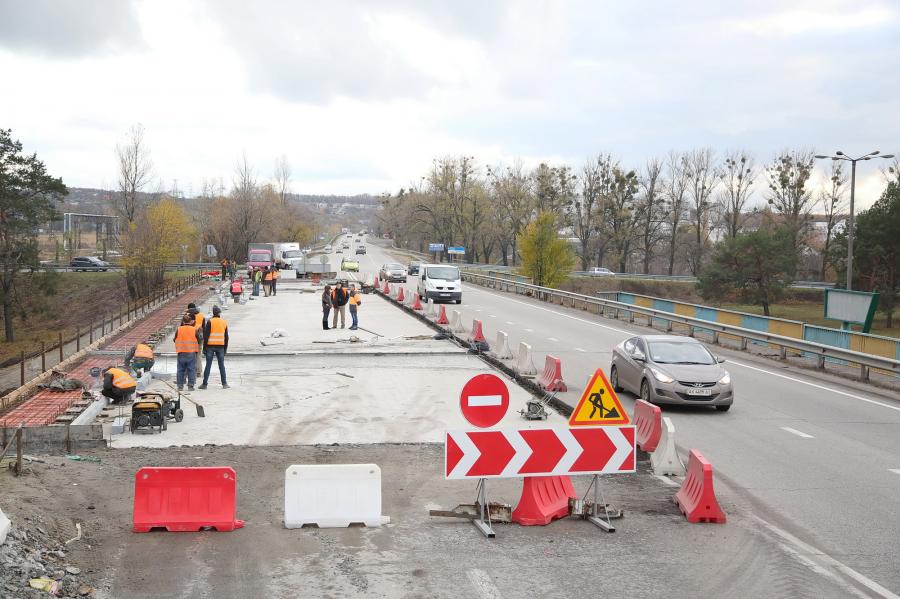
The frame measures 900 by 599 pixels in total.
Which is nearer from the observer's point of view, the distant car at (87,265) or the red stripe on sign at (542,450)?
the red stripe on sign at (542,450)

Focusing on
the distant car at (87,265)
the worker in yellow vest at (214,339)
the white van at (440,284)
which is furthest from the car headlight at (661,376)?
the distant car at (87,265)

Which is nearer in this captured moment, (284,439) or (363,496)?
(363,496)

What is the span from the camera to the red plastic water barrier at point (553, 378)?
58.9 ft

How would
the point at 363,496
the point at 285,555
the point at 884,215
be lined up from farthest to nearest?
1. the point at 884,215
2. the point at 363,496
3. the point at 285,555

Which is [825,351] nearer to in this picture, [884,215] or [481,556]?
[481,556]

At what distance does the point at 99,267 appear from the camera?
85.6 meters

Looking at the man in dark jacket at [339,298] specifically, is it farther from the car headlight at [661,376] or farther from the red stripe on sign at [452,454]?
the red stripe on sign at [452,454]

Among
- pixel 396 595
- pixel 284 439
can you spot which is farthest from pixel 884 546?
pixel 284 439

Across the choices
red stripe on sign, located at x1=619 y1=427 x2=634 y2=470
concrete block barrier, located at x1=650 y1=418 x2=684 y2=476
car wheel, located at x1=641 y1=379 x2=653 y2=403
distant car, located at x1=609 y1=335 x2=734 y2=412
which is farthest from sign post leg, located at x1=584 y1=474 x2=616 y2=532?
car wheel, located at x1=641 y1=379 x2=653 y2=403

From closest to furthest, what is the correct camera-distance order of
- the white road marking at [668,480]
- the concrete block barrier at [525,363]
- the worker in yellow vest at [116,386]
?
1. the white road marking at [668,480]
2. the worker in yellow vest at [116,386]
3. the concrete block barrier at [525,363]

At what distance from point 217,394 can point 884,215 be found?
56.4 m

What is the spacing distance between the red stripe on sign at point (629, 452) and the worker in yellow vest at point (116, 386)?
946cm

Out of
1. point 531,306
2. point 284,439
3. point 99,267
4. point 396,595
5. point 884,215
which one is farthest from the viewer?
point 99,267

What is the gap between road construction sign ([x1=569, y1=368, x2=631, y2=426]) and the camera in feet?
33.0
